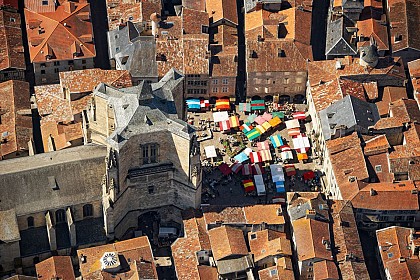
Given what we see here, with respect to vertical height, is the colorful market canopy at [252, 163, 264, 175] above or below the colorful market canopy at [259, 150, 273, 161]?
below

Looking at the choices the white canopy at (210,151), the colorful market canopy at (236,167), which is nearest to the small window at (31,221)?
the white canopy at (210,151)

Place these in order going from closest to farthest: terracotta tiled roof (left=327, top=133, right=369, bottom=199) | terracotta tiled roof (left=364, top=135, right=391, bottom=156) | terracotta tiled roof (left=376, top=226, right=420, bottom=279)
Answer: terracotta tiled roof (left=376, top=226, right=420, bottom=279) < terracotta tiled roof (left=327, top=133, right=369, bottom=199) < terracotta tiled roof (left=364, top=135, right=391, bottom=156)

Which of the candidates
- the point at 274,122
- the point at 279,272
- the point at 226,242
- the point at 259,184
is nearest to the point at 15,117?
the point at 259,184

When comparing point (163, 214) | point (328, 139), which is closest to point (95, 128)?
point (163, 214)

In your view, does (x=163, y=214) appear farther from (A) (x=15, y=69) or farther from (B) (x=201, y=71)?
(A) (x=15, y=69)

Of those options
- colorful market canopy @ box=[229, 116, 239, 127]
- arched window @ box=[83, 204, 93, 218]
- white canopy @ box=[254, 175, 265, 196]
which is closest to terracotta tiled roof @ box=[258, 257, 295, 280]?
white canopy @ box=[254, 175, 265, 196]

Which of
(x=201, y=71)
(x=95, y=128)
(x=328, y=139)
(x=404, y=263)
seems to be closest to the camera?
(x=404, y=263)

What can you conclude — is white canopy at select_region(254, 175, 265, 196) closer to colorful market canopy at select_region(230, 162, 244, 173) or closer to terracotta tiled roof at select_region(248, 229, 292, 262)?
→ colorful market canopy at select_region(230, 162, 244, 173)

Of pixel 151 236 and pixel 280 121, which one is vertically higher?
pixel 280 121
